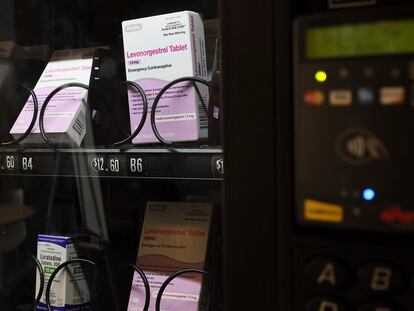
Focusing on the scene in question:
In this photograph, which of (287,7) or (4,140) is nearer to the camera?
(287,7)

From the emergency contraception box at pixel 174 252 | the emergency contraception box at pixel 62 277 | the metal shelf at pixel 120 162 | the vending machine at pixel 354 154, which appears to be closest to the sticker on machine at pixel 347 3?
the vending machine at pixel 354 154

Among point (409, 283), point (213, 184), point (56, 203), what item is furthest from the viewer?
point (56, 203)

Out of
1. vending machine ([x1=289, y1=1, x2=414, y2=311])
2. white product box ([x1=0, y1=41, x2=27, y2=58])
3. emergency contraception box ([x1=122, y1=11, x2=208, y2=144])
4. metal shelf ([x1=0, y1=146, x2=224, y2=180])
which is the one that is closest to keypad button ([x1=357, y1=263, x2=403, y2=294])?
vending machine ([x1=289, y1=1, x2=414, y2=311])

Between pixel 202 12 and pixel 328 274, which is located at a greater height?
pixel 202 12

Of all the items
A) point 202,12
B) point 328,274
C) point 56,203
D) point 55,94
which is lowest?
point 56,203

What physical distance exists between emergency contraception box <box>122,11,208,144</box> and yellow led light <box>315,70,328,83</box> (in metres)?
0.35

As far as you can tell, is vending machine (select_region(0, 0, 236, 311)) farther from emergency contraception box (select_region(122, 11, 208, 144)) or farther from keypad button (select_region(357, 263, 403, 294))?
keypad button (select_region(357, 263, 403, 294))

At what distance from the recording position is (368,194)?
37cm

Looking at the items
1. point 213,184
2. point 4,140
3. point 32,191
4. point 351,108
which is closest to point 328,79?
point 351,108

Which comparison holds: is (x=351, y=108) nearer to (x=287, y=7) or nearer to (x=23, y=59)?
(x=287, y=7)

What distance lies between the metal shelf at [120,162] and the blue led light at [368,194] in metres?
0.25

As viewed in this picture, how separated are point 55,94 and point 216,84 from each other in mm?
279

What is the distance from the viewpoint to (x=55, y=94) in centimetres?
82

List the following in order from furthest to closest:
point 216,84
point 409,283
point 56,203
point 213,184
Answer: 1. point 56,203
2. point 213,184
3. point 216,84
4. point 409,283
